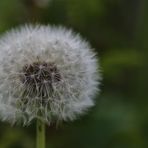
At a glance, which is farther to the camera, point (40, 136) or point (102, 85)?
point (102, 85)

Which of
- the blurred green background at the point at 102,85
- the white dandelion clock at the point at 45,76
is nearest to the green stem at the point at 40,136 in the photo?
the white dandelion clock at the point at 45,76

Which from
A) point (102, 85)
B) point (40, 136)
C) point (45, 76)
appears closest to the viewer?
point (40, 136)

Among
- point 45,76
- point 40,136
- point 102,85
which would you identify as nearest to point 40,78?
point 45,76

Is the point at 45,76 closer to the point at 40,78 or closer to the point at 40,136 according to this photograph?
the point at 40,78

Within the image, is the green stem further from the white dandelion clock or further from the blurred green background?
the blurred green background

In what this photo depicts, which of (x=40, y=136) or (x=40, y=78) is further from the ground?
(x=40, y=78)

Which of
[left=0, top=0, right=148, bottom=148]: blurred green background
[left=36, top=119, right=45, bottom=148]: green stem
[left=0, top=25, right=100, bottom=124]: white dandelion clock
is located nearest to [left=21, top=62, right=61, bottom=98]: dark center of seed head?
[left=0, top=25, right=100, bottom=124]: white dandelion clock

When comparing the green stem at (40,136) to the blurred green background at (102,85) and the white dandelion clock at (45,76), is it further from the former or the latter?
the blurred green background at (102,85)
